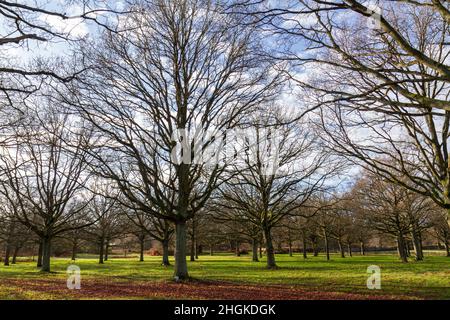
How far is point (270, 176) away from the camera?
78.9ft

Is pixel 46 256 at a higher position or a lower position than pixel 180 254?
lower

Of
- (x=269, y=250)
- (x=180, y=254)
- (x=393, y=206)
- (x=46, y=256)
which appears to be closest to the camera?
(x=180, y=254)

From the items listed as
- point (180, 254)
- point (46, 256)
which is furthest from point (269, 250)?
point (46, 256)

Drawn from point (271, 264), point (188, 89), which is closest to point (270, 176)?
point (271, 264)

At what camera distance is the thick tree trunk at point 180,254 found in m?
13.7

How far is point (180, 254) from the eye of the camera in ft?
45.6

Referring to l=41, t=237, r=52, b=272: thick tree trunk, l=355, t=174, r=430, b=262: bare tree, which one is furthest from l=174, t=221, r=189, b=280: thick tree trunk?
l=355, t=174, r=430, b=262: bare tree

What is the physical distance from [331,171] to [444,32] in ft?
42.8

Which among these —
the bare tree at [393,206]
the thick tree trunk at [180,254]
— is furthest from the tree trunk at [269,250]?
the bare tree at [393,206]

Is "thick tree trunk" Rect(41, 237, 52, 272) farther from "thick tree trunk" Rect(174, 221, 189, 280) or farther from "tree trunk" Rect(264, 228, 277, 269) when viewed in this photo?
"tree trunk" Rect(264, 228, 277, 269)

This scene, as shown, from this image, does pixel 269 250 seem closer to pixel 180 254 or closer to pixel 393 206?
pixel 180 254

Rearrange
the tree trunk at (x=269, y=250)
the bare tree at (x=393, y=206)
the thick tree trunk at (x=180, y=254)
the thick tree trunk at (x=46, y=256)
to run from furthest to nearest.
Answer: the bare tree at (x=393, y=206)
the tree trunk at (x=269, y=250)
the thick tree trunk at (x=46, y=256)
the thick tree trunk at (x=180, y=254)

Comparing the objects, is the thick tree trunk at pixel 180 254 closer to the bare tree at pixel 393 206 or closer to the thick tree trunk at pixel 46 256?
the thick tree trunk at pixel 46 256
